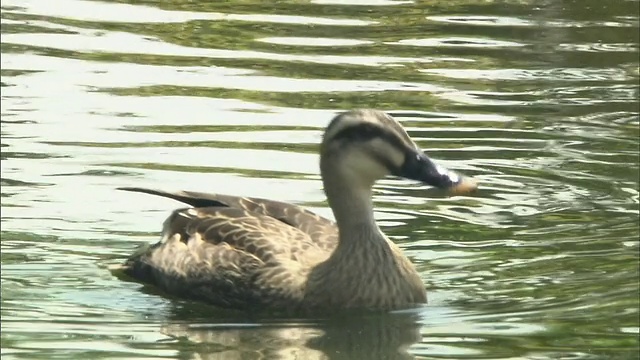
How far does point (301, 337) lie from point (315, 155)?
3.30 meters

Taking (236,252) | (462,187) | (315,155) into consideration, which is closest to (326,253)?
(236,252)

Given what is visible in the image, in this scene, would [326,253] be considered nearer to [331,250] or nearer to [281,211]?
[331,250]

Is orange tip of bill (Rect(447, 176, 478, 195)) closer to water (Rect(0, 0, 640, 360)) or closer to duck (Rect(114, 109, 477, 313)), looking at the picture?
duck (Rect(114, 109, 477, 313))

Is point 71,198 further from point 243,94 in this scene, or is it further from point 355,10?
point 355,10

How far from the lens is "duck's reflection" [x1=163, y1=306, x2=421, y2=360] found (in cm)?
980

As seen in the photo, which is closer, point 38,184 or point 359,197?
point 359,197

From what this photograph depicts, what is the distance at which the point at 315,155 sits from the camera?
1332 centimetres

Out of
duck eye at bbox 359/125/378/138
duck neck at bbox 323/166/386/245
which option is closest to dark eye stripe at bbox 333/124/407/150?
duck eye at bbox 359/125/378/138

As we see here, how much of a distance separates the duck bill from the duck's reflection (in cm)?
71

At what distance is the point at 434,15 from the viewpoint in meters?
18.2

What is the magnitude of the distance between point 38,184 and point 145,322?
2.47 metres

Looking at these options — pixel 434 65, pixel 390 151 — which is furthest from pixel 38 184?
pixel 434 65

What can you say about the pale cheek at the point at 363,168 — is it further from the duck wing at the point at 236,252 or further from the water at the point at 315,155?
the water at the point at 315,155

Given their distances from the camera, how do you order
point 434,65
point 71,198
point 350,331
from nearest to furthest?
point 350,331
point 71,198
point 434,65
